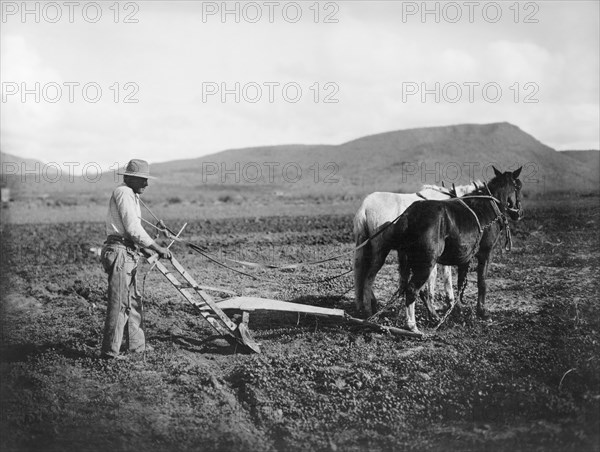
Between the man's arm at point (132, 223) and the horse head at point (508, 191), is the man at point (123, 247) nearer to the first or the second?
the man's arm at point (132, 223)

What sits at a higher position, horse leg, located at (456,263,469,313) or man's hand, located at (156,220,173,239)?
man's hand, located at (156,220,173,239)

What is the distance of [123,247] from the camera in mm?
6039

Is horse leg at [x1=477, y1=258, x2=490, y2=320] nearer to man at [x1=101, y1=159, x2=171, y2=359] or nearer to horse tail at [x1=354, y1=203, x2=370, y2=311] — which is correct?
horse tail at [x1=354, y1=203, x2=370, y2=311]

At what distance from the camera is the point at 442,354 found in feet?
20.0

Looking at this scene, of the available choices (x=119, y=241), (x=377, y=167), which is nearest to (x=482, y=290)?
(x=119, y=241)

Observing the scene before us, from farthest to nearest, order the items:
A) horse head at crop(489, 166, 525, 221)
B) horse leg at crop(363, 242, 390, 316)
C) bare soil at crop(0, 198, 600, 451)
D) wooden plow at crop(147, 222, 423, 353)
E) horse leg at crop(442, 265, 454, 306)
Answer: horse leg at crop(442, 265, 454, 306) < horse head at crop(489, 166, 525, 221) < horse leg at crop(363, 242, 390, 316) < wooden plow at crop(147, 222, 423, 353) < bare soil at crop(0, 198, 600, 451)

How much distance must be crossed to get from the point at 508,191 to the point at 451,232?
150cm

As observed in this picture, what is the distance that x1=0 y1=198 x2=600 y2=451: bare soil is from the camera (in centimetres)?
448

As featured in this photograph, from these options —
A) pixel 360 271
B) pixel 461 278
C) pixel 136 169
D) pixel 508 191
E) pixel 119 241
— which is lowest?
pixel 461 278

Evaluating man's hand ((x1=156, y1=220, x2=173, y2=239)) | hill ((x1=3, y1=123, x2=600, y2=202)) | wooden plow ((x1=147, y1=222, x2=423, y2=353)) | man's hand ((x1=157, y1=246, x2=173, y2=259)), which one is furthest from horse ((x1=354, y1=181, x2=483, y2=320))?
hill ((x1=3, y1=123, x2=600, y2=202))

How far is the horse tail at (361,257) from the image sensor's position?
295 inches

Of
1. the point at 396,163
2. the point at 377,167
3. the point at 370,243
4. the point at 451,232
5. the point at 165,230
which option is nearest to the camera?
the point at 165,230

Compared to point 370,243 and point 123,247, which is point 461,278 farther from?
point 123,247

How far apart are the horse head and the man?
476cm
